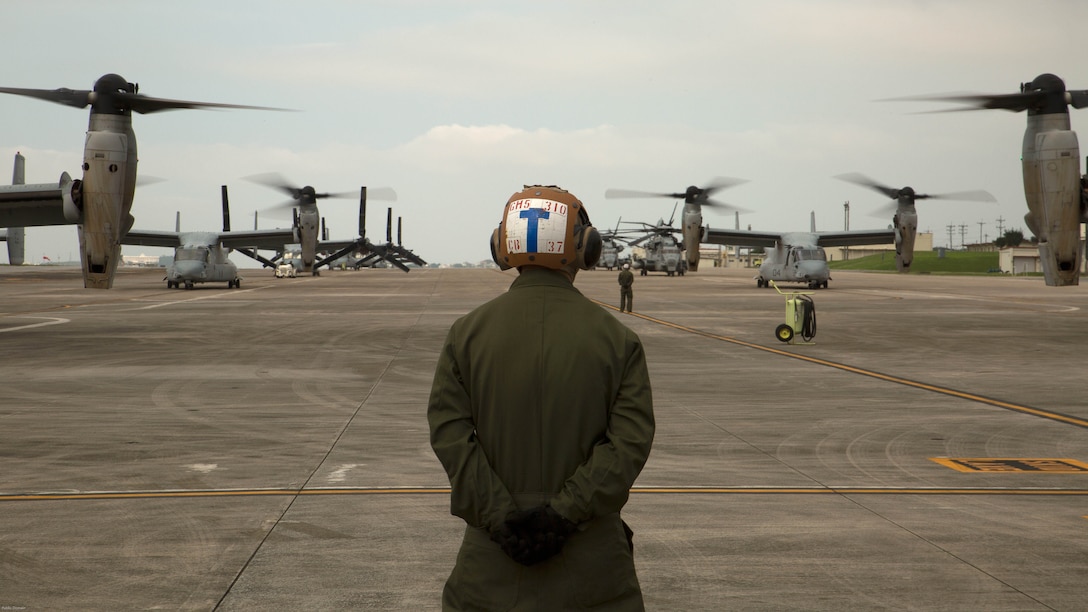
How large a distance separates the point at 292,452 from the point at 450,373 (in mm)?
6843

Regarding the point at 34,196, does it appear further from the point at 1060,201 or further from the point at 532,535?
the point at 532,535

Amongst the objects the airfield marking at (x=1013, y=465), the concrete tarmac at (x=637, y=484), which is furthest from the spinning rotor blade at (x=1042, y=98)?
the airfield marking at (x=1013, y=465)

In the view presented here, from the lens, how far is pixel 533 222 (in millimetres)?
3236

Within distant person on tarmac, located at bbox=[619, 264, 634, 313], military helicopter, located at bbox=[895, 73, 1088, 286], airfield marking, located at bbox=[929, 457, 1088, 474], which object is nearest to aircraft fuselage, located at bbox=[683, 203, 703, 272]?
distant person on tarmac, located at bbox=[619, 264, 634, 313]

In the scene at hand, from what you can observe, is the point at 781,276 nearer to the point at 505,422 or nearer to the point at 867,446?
the point at 867,446

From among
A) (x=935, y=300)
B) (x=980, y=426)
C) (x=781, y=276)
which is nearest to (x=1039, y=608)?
(x=980, y=426)

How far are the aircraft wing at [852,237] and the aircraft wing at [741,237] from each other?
2809mm

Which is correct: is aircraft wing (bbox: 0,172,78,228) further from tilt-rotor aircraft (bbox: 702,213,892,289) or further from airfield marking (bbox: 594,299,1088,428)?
tilt-rotor aircraft (bbox: 702,213,892,289)

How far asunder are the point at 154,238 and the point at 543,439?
2403 inches

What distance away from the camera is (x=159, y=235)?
193ft

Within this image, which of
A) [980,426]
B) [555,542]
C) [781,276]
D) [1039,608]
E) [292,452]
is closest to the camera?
[555,542]

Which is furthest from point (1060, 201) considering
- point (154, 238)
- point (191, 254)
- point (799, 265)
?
point (154, 238)

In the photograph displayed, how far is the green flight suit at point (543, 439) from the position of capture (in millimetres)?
2986

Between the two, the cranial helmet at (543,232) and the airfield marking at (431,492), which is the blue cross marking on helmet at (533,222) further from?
the airfield marking at (431,492)
